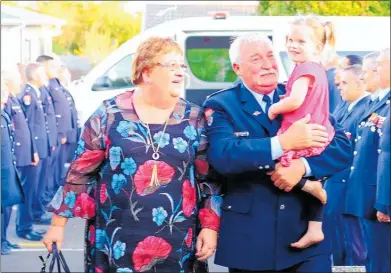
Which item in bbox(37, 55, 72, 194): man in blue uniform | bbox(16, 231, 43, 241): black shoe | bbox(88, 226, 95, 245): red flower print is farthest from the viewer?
bbox(37, 55, 72, 194): man in blue uniform

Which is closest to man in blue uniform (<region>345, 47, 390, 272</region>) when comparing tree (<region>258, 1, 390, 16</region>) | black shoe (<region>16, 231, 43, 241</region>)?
black shoe (<region>16, 231, 43, 241</region>)

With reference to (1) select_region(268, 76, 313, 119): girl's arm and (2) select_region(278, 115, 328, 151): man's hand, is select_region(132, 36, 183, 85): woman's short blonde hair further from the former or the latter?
(2) select_region(278, 115, 328, 151): man's hand

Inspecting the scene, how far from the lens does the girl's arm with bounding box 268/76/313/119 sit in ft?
12.9

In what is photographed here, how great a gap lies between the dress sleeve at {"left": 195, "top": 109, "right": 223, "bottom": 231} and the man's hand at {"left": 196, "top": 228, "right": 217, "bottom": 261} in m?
0.03

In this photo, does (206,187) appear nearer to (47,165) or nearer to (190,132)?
(190,132)

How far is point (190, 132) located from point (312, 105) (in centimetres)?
54

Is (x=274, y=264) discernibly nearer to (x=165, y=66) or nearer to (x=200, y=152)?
(x=200, y=152)

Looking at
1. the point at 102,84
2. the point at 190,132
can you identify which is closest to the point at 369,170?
the point at 190,132

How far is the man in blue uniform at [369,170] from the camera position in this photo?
643cm

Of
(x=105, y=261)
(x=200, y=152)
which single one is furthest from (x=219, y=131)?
(x=105, y=261)

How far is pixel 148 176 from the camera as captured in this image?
3971mm

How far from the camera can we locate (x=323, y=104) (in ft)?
13.4

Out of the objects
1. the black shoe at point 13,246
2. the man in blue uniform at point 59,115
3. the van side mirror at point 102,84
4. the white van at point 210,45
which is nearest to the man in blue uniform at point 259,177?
the black shoe at point 13,246

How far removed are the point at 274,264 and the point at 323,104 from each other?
73 cm
